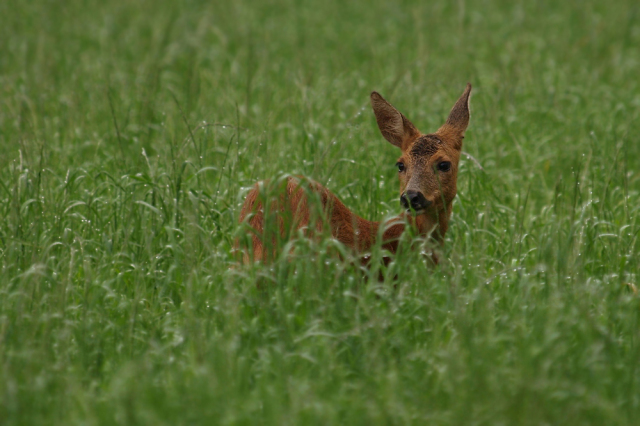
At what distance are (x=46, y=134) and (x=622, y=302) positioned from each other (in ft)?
13.7

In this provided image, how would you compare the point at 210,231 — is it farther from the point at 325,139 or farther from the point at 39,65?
the point at 39,65

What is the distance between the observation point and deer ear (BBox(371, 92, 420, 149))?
4.59 m

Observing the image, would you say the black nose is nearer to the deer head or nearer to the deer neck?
the deer head

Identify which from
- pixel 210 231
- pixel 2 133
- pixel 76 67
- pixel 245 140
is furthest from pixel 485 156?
pixel 76 67

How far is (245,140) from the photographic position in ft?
19.4

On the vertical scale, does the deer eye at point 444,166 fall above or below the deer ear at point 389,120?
below

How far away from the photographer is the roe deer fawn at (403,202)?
3.81 meters

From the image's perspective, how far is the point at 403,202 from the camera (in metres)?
4.04

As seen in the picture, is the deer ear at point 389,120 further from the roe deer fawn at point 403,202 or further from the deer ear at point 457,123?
the deer ear at point 457,123

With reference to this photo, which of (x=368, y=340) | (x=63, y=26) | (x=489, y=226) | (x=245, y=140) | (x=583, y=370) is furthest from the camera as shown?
(x=63, y=26)

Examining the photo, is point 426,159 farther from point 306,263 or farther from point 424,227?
point 306,263

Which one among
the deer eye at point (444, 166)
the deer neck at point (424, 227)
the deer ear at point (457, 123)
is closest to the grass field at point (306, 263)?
the deer neck at point (424, 227)

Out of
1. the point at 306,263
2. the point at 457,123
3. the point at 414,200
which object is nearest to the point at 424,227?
the point at 414,200

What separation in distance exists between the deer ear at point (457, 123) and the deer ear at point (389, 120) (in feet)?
0.73
